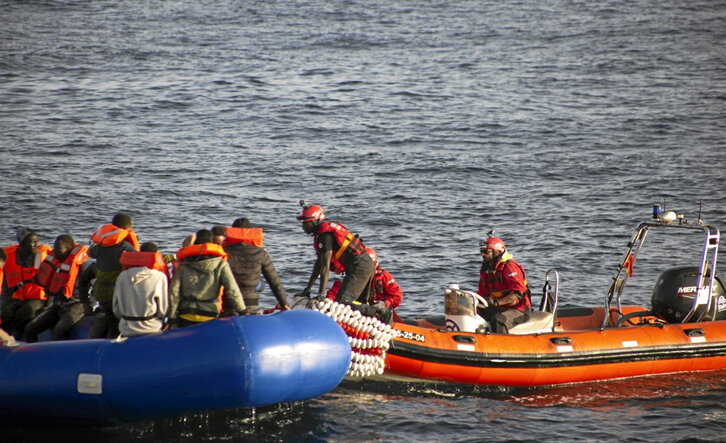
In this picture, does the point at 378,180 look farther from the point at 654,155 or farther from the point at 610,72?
the point at 610,72

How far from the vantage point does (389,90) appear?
30.3m

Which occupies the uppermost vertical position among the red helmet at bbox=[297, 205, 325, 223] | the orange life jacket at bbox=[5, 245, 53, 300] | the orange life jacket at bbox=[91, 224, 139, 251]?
the red helmet at bbox=[297, 205, 325, 223]

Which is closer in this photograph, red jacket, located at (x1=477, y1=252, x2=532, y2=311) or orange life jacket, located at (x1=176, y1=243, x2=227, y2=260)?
orange life jacket, located at (x1=176, y1=243, x2=227, y2=260)

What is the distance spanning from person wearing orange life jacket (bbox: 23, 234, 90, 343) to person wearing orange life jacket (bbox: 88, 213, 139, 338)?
0.26 meters

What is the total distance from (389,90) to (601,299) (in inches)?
664

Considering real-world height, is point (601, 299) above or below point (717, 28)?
below

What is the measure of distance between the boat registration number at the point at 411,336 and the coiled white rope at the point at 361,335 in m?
0.18

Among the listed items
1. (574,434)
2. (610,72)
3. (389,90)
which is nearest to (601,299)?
(574,434)

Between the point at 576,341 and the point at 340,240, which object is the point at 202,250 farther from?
the point at 576,341

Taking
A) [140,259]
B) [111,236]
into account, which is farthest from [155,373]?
[111,236]

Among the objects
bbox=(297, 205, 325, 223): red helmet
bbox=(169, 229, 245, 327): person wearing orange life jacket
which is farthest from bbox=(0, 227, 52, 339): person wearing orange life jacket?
bbox=(297, 205, 325, 223): red helmet

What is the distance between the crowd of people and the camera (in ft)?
29.0

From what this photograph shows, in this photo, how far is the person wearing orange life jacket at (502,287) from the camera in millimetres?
10930

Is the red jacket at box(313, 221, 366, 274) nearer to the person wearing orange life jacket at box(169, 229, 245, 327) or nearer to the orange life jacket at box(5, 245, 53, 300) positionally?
the person wearing orange life jacket at box(169, 229, 245, 327)
